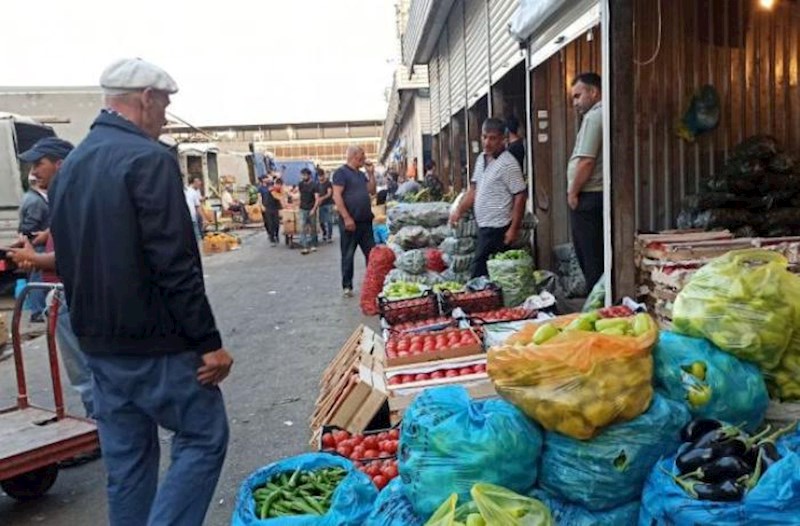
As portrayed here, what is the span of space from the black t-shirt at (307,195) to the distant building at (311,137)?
173 ft

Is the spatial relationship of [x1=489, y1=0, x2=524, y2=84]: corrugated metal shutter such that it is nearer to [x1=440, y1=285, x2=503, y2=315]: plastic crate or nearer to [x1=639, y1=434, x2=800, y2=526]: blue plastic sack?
[x1=440, y1=285, x2=503, y2=315]: plastic crate

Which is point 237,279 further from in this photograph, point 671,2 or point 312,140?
point 312,140

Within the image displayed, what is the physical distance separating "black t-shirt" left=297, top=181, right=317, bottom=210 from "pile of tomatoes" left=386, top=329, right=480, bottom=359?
12.6 meters

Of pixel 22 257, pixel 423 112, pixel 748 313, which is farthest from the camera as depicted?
pixel 423 112

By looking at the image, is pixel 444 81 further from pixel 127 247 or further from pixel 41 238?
pixel 127 247

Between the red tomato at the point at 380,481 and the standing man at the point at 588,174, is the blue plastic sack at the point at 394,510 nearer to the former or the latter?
the red tomato at the point at 380,481

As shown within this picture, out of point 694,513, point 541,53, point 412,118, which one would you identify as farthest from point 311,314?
point 412,118

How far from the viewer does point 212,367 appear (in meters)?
2.91

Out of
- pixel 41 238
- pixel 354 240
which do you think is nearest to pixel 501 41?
pixel 354 240

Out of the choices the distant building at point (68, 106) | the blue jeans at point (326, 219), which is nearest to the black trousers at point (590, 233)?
the distant building at point (68, 106)

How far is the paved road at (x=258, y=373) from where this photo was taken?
421cm

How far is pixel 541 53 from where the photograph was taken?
25.7 feet

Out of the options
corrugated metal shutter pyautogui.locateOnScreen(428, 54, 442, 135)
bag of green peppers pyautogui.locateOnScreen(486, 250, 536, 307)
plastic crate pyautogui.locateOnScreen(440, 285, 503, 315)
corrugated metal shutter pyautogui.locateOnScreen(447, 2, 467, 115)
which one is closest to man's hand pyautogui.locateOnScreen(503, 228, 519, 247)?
bag of green peppers pyautogui.locateOnScreen(486, 250, 536, 307)

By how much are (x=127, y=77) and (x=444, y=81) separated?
15143 millimetres
